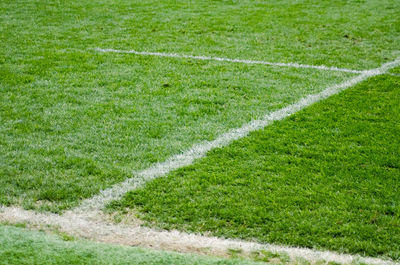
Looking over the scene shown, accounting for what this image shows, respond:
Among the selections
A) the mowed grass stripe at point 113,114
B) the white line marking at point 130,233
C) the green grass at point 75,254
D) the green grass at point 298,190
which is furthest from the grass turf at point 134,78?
the green grass at point 75,254

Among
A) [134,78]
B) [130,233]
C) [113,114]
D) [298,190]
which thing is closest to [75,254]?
[130,233]

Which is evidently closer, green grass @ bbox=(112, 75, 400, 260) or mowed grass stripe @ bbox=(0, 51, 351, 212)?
green grass @ bbox=(112, 75, 400, 260)

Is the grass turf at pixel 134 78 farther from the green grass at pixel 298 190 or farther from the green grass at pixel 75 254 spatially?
the green grass at pixel 75 254

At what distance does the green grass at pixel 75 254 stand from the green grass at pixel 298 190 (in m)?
0.45

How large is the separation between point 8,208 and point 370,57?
530 centimetres

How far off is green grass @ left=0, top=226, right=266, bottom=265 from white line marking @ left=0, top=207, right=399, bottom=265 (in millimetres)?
207

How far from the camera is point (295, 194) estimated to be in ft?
11.2

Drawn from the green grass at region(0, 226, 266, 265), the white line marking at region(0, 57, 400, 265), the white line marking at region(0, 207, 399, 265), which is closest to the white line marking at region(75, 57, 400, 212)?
the white line marking at region(0, 57, 400, 265)

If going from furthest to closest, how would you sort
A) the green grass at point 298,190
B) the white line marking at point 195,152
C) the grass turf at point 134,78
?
the grass turf at point 134,78, the white line marking at point 195,152, the green grass at point 298,190

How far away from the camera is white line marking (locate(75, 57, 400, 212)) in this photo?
3359 millimetres

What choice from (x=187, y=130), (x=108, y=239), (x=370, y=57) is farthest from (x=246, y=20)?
(x=108, y=239)

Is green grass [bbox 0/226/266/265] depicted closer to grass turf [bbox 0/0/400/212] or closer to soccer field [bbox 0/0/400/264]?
soccer field [bbox 0/0/400/264]

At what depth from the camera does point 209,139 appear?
435cm

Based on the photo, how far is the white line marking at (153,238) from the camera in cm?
273
